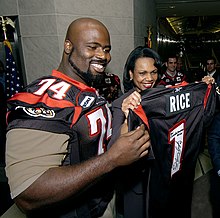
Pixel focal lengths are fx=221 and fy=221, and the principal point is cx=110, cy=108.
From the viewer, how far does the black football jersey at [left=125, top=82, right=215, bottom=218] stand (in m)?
1.33

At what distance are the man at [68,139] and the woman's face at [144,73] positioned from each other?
0.73m

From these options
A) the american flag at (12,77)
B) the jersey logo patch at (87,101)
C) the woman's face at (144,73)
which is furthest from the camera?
the american flag at (12,77)

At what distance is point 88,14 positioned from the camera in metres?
4.01

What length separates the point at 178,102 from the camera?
1390 millimetres

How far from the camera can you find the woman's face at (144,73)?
203 centimetres

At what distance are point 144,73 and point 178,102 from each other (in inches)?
28.5

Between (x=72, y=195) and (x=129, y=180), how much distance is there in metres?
0.63

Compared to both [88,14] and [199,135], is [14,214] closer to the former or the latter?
[199,135]

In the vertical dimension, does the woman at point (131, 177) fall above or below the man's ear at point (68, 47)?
below

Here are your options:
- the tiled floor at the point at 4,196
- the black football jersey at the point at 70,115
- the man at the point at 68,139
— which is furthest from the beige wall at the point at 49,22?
the black football jersey at the point at 70,115

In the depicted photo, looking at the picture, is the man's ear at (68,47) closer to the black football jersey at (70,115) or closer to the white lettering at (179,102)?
the black football jersey at (70,115)

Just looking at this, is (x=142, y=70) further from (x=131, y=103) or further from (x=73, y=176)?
(x=73, y=176)

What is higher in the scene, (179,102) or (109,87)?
(179,102)

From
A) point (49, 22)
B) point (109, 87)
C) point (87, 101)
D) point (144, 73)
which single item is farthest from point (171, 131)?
point (49, 22)
